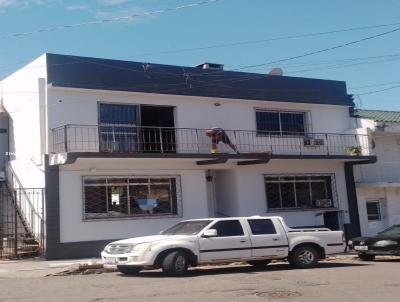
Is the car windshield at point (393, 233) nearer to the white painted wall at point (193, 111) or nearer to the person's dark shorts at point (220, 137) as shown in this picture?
the white painted wall at point (193, 111)

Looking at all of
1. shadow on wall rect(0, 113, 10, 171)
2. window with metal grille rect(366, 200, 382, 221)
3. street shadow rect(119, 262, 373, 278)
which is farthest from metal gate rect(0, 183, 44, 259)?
window with metal grille rect(366, 200, 382, 221)

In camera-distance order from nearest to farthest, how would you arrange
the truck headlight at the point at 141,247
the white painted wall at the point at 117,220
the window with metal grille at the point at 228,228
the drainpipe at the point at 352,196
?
the truck headlight at the point at 141,247, the window with metal grille at the point at 228,228, the white painted wall at the point at 117,220, the drainpipe at the point at 352,196

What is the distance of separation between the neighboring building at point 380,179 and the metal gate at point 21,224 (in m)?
13.2

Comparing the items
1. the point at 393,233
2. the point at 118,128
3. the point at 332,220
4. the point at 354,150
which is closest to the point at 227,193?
the point at 332,220

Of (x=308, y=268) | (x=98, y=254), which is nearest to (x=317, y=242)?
(x=308, y=268)

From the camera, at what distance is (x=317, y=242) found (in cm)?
1546

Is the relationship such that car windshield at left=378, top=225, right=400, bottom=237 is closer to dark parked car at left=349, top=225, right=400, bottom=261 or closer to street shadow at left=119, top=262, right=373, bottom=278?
dark parked car at left=349, top=225, right=400, bottom=261

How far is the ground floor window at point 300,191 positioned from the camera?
2316 cm

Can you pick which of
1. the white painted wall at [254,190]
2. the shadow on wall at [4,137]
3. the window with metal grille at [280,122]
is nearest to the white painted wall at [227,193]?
the white painted wall at [254,190]

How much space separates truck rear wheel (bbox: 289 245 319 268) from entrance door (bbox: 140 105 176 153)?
7.05 metres

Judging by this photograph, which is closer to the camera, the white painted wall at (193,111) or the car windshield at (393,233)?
the car windshield at (393,233)

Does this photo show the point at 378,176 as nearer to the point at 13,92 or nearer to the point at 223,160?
the point at 223,160

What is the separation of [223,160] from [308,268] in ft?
21.4

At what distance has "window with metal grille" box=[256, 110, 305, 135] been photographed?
2364 centimetres
